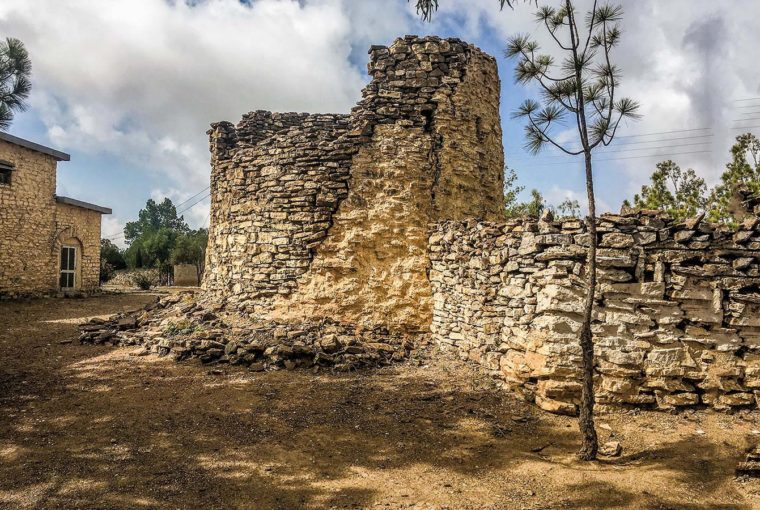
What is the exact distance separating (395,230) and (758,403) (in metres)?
5.71

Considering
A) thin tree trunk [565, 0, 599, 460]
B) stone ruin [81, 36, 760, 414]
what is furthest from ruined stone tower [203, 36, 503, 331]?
thin tree trunk [565, 0, 599, 460]

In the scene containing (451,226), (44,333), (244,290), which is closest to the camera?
(451,226)

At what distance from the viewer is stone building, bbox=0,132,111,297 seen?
604 inches

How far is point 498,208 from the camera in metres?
9.75

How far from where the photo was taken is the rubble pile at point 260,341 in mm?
7395

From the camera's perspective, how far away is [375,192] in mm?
8750

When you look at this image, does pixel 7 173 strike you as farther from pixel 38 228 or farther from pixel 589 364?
pixel 589 364

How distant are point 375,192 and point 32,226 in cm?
1404

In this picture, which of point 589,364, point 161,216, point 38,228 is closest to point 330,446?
point 589,364

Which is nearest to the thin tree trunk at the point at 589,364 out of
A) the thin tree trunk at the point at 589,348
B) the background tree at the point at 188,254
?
the thin tree trunk at the point at 589,348

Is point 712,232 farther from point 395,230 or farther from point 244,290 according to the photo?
point 244,290

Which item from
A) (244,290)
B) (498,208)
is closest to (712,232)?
(498,208)

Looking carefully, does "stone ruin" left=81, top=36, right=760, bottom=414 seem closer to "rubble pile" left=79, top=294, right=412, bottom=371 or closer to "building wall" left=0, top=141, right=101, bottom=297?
"rubble pile" left=79, top=294, right=412, bottom=371

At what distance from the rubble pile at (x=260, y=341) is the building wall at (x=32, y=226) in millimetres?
8601
